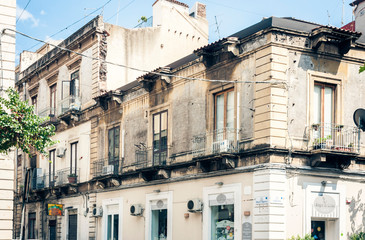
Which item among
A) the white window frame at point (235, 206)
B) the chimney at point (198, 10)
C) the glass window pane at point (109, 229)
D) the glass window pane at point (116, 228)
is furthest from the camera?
the chimney at point (198, 10)

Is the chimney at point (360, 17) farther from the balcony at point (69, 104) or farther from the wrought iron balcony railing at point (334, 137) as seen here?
the balcony at point (69, 104)

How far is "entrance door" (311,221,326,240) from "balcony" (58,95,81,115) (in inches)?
643

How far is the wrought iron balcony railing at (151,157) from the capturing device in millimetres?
24016

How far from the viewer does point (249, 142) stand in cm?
1931

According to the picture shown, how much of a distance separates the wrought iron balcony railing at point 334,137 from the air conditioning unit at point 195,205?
4.68 metres

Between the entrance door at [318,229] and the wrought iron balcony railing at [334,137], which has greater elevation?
the wrought iron balcony railing at [334,137]

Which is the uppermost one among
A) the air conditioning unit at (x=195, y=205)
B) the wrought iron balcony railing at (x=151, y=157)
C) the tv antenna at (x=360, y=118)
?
the tv antenna at (x=360, y=118)

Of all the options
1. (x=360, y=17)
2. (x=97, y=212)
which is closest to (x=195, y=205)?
(x=97, y=212)

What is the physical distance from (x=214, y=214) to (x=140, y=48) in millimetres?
13831

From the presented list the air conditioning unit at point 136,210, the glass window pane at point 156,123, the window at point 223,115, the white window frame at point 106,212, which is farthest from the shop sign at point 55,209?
the window at point 223,115

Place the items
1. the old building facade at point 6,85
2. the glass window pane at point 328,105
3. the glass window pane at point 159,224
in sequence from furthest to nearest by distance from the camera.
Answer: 1. the glass window pane at point 159,224
2. the glass window pane at point 328,105
3. the old building facade at point 6,85

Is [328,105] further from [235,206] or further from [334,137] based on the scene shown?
[235,206]

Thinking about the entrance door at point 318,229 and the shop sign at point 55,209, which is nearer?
the entrance door at point 318,229

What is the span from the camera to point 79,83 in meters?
32.5
